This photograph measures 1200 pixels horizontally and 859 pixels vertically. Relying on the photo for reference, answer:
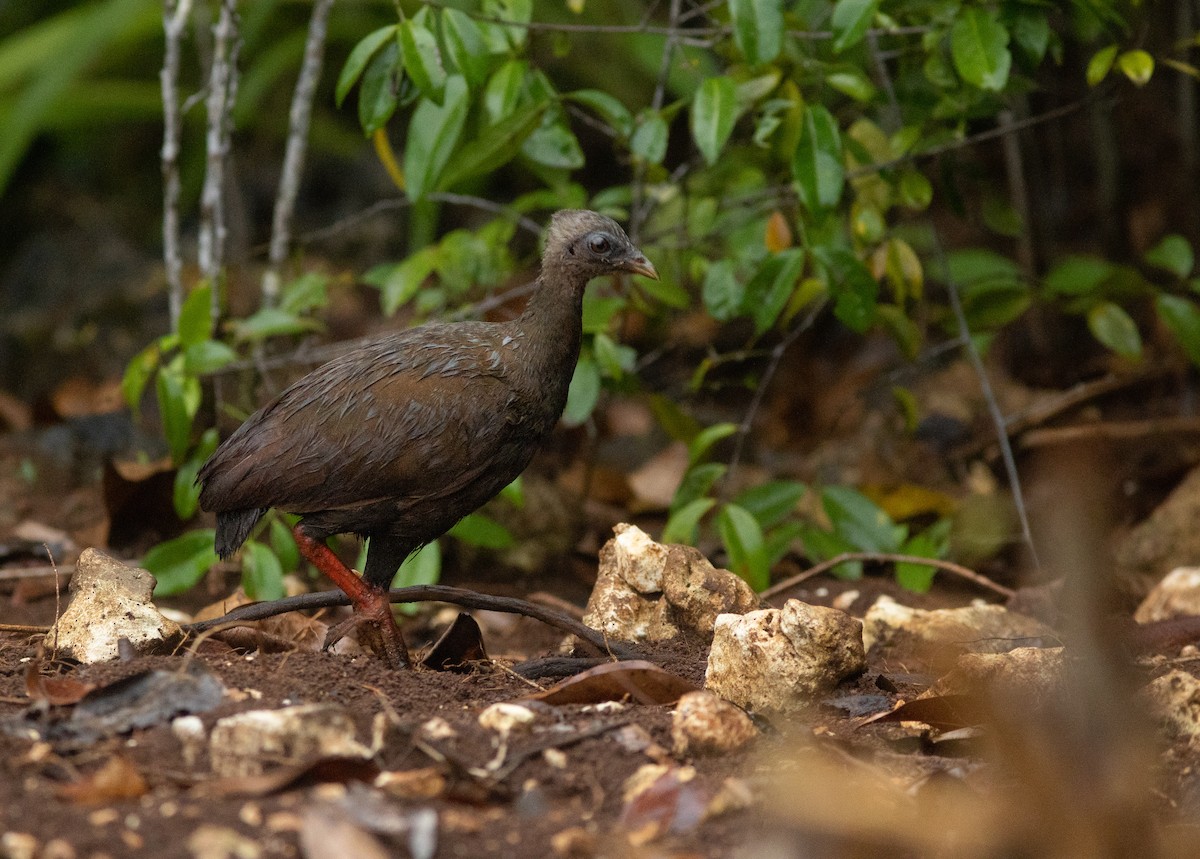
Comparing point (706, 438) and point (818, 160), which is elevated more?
point (818, 160)

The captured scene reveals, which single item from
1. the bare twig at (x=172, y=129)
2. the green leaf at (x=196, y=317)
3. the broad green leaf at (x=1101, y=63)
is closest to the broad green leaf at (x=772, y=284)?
the broad green leaf at (x=1101, y=63)

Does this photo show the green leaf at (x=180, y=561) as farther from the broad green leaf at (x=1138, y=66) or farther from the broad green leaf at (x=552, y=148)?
the broad green leaf at (x=1138, y=66)

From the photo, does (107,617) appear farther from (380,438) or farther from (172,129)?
(172,129)

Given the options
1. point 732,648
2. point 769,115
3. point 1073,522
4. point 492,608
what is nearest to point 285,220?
point 769,115

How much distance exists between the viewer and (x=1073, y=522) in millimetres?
1965

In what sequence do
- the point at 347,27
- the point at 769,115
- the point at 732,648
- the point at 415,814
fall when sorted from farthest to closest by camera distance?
the point at 347,27 → the point at 769,115 → the point at 732,648 → the point at 415,814

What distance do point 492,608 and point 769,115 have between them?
2.04 meters

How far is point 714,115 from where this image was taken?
465 cm

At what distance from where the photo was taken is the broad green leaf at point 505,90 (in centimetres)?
488

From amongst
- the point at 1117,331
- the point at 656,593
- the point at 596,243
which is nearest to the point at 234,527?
the point at 656,593

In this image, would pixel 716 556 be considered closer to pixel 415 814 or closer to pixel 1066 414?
pixel 1066 414

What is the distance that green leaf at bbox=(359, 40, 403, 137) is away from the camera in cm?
468

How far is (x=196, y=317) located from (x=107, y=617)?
1.93 m

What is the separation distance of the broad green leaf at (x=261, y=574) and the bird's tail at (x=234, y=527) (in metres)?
0.77
